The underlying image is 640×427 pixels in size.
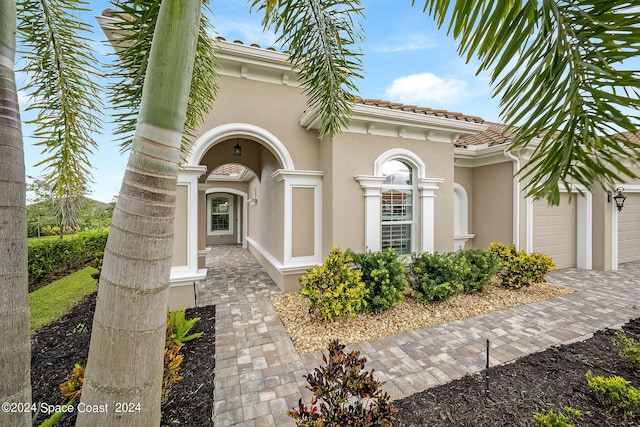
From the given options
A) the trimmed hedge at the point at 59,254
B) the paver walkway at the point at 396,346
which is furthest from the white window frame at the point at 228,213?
the paver walkway at the point at 396,346

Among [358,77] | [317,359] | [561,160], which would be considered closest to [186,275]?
[317,359]

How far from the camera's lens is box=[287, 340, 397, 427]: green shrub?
1.83 meters

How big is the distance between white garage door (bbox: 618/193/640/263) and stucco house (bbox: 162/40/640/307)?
1.56 metres

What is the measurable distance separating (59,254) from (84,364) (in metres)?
6.81

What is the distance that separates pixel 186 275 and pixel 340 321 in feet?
11.2

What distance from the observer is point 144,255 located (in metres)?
1.14

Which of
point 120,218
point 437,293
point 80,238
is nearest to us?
point 120,218

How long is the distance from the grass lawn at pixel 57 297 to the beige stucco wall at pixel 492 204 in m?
11.8

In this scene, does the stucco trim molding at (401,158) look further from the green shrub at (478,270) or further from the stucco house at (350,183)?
the green shrub at (478,270)

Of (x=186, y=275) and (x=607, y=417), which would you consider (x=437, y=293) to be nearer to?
(x=607, y=417)

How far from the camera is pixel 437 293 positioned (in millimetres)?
5172

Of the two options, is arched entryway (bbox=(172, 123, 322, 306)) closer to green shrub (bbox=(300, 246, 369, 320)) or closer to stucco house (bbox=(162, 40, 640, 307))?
stucco house (bbox=(162, 40, 640, 307))

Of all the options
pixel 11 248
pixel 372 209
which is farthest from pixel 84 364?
pixel 372 209

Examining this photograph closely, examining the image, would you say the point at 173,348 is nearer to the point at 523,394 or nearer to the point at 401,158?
the point at 523,394
